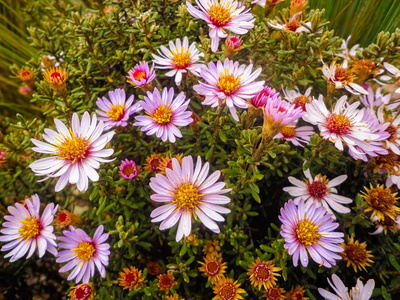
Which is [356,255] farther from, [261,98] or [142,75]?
[142,75]

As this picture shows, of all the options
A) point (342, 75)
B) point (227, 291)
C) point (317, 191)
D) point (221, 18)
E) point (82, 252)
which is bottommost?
point (227, 291)

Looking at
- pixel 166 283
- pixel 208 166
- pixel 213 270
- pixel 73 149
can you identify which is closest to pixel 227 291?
pixel 213 270

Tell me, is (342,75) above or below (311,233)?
above

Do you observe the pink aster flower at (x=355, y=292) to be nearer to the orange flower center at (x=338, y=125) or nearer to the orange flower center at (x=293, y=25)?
the orange flower center at (x=338, y=125)

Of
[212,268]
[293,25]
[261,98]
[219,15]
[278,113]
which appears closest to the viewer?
[278,113]

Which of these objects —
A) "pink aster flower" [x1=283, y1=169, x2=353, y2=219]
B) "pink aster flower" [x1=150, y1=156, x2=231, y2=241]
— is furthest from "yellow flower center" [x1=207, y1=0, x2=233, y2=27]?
"pink aster flower" [x1=283, y1=169, x2=353, y2=219]

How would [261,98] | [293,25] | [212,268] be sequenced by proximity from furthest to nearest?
1. [293,25]
2. [212,268]
3. [261,98]

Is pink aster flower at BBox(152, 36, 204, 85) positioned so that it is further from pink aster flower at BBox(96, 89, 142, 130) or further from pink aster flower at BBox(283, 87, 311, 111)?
pink aster flower at BBox(283, 87, 311, 111)

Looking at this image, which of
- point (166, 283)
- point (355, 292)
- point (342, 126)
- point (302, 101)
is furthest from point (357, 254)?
point (166, 283)

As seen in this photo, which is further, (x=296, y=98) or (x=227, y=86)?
(x=296, y=98)
